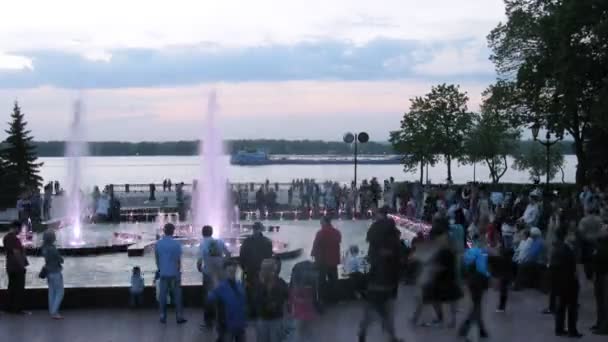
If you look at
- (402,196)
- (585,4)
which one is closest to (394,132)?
(402,196)

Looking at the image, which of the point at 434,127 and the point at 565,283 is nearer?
the point at 565,283

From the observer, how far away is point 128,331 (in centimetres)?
1365

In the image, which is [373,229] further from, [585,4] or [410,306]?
[585,4]

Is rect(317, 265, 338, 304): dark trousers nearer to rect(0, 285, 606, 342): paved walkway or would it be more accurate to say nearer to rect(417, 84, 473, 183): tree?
rect(0, 285, 606, 342): paved walkway

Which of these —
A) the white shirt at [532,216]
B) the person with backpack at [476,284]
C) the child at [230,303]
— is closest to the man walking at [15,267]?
the child at [230,303]

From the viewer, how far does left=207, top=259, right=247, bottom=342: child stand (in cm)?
1019

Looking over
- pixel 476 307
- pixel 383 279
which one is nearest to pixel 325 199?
pixel 476 307

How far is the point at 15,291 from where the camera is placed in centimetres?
1491

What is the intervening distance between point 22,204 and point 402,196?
1727 centimetres

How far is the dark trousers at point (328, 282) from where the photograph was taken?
1543 centimetres

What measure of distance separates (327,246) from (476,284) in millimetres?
3348

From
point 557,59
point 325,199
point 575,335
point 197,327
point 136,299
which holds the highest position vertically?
point 557,59

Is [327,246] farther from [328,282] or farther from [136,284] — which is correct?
[136,284]

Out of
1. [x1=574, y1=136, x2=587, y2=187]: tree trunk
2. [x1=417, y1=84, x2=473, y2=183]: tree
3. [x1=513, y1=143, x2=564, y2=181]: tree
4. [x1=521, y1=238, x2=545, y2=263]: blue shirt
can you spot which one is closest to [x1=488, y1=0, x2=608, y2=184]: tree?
[x1=574, y1=136, x2=587, y2=187]: tree trunk
